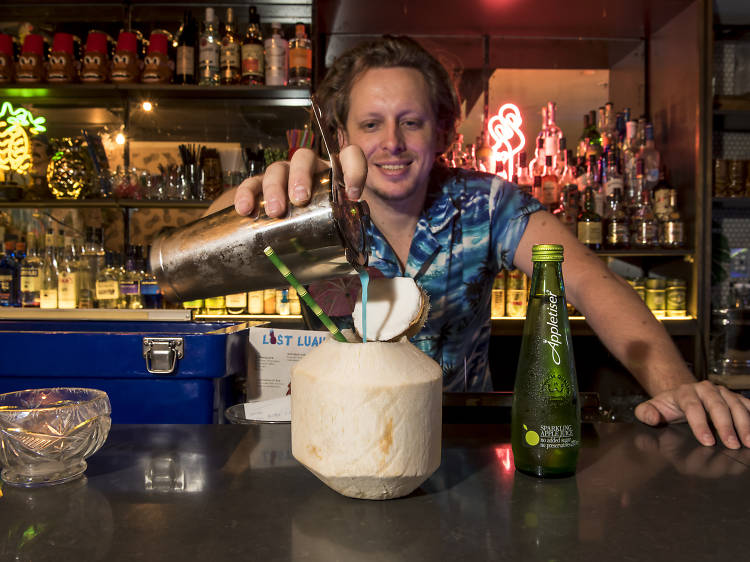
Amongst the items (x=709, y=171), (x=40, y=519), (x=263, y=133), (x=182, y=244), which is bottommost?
(x=40, y=519)

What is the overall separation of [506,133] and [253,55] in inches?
47.5

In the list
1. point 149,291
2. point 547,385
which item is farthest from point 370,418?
point 149,291

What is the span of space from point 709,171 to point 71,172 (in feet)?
8.91

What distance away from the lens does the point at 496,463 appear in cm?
67

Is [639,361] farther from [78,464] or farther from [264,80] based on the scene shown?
[264,80]

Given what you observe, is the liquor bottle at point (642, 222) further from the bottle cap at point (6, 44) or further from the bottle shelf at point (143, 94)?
the bottle cap at point (6, 44)

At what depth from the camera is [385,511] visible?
1.74ft

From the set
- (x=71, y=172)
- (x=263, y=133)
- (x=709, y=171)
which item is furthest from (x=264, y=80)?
(x=709, y=171)

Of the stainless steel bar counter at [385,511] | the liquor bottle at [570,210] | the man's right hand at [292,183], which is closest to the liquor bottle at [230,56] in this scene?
the liquor bottle at [570,210]

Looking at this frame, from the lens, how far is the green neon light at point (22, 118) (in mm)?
2928

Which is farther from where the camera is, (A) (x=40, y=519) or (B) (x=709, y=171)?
(B) (x=709, y=171)

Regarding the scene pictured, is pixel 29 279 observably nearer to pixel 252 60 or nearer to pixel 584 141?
pixel 252 60

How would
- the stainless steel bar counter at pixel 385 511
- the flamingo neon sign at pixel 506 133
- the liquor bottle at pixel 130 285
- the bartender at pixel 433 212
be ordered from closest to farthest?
1. the stainless steel bar counter at pixel 385 511
2. the bartender at pixel 433 212
3. the liquor bottle at pixel 130 285
4. the flamingo neon sign at pixel 506 133

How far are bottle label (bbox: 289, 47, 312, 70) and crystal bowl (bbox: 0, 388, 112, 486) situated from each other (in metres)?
2.18
